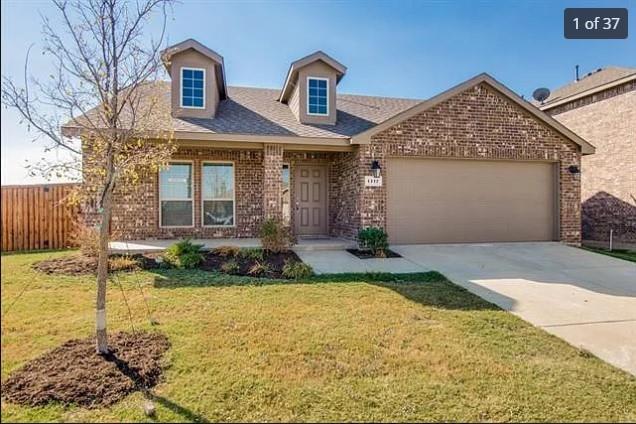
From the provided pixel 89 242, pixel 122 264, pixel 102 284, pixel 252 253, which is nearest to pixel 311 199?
pixel 252 253

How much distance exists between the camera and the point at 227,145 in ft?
32.3

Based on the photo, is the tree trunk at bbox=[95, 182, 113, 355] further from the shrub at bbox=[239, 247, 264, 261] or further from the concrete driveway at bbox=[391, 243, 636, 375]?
the concrete driveway at bbox=[391, 243, 636, 375]

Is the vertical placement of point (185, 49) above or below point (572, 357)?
above

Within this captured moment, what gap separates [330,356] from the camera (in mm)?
3697

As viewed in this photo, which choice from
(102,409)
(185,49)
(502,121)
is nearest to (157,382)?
(102,409)

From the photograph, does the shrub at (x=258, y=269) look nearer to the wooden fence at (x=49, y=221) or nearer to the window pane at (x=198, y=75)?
the wooden fence at (x=49, y=221)

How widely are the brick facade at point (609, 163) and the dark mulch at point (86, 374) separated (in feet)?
48.6

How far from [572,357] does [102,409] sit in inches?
165

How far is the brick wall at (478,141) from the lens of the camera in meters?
10.1

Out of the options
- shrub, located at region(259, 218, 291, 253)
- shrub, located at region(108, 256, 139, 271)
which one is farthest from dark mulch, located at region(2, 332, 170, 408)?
shrub, located at region(259, 218, 291, 253)

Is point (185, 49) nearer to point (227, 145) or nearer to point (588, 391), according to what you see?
point (227, 145)

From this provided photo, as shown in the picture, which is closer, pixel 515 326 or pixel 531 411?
pixel 531 411

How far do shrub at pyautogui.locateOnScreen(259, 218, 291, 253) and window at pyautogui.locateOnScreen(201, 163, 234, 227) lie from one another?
2.43m

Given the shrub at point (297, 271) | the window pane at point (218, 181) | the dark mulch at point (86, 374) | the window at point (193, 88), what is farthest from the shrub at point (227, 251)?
the dark mulch at point (86, 374)
